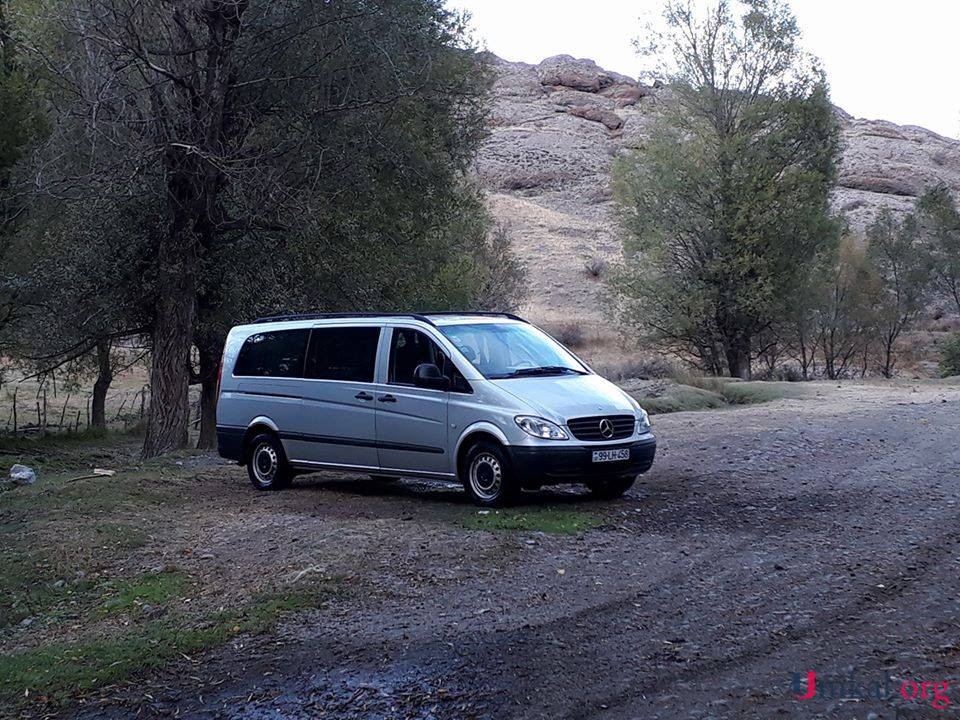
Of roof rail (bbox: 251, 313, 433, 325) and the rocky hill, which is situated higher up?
the rocky hill

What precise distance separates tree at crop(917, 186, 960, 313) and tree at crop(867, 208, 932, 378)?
0.97 meters

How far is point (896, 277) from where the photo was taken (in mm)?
44938

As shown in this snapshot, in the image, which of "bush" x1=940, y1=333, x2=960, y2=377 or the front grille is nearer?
the front grille

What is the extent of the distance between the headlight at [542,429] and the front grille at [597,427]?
0.44ft

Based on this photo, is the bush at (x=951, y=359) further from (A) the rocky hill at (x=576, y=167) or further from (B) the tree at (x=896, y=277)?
(A) the rocky hill at (x=576, y=167)

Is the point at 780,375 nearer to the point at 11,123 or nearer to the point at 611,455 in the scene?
the point at 11,123

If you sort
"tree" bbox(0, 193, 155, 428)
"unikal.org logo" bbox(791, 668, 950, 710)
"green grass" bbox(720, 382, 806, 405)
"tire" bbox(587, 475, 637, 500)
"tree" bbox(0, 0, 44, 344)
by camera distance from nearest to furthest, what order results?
"unikal.org logo" bbox(791, 668, 950, 710) → "tire" bbox(587, 475, 637, 500) → "tree" bbox(0, 193, 155, 428) → "tree" bbox(0, 0, 44, 344) → "green grass" bbox(720, 382, 806, 405)

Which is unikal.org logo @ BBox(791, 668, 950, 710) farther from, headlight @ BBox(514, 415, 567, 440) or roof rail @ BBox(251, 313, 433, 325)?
roof rail @ BBox(251, 313, 433, 325)

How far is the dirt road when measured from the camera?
17.8 ft

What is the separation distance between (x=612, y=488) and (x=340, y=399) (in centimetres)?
307

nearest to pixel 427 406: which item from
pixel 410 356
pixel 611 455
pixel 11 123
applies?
pixel 410 356

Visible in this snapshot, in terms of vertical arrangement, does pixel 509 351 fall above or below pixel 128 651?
above

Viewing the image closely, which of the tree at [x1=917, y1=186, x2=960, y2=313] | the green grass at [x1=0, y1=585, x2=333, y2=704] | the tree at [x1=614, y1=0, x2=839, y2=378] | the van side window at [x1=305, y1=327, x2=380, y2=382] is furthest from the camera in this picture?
the tree at [x1=917, y1=186, x2=960, y2=313]

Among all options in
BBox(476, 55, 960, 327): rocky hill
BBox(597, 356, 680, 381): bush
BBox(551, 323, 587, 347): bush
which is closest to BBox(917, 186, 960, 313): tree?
BBox(597, 356, 680, 381): bush
